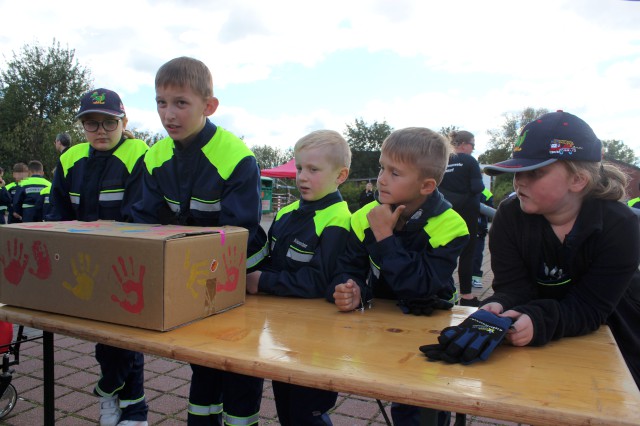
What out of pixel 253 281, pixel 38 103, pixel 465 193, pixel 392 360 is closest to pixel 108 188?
pixel 253 281

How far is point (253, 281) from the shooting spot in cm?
211

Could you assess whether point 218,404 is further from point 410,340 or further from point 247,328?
point 410,340

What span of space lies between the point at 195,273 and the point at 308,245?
23.9 inches

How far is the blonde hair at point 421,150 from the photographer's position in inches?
77.7

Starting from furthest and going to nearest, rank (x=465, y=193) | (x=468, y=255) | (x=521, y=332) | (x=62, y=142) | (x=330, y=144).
Answer: (x=62, y=142)
(x=468, y=255)
(x=465, y=193)
(x=330, y=144)
(x=521, y=332)

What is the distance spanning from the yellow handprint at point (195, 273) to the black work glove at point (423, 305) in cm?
74

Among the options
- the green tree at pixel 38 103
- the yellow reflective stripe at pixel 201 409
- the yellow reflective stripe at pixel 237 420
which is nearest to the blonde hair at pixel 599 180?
the yellow reflective stripe at pixel 237 420

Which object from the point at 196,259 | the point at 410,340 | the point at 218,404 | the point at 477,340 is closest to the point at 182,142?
the point at 196,259

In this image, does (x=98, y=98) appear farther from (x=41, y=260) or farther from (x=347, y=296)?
(x=347, y=296)

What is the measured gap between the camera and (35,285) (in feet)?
5.75

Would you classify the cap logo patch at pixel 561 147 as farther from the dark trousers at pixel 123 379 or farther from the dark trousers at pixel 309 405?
the dark trousers at pixel 123 379

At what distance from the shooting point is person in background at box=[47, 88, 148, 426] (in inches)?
102

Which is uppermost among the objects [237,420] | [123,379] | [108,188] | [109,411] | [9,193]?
[108,188]

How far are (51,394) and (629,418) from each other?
208cm
